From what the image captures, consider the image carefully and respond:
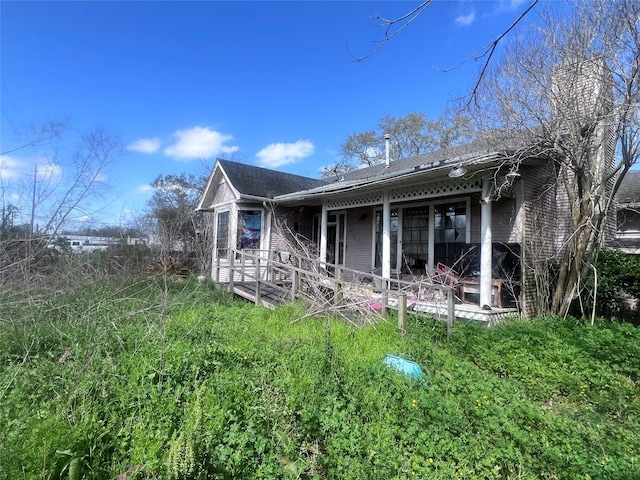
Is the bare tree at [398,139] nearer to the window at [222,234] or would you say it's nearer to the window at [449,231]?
the window at [222,234]

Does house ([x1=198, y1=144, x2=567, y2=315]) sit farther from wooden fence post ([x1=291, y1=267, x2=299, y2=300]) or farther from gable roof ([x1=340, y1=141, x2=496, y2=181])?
wooden fence post ([x1=291, y1=267, x2=299, y2=300])

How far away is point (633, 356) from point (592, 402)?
1346 mm

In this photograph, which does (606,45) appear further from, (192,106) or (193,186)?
(193,186)

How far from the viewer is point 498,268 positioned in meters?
6.48

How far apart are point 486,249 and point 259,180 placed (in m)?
8.47

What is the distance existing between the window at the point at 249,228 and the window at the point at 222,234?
911 millimetres

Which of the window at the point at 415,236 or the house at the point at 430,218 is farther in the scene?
the window at the point at 415,236

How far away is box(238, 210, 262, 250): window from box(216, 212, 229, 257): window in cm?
91

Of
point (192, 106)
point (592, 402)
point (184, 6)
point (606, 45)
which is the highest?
point (192, 106)

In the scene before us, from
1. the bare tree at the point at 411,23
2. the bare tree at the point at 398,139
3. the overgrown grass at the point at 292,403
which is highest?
the bare tree at the point at 398,139

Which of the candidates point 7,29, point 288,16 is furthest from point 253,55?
point 7,29

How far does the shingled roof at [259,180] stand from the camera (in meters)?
11.1

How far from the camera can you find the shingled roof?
1112 centimetres

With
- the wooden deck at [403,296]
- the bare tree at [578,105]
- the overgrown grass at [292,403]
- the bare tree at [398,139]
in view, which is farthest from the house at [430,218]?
the bare tree at [398,139]
